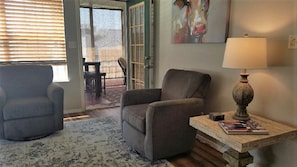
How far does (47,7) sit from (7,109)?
6.09 ft

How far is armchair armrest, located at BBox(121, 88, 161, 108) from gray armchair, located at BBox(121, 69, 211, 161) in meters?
0.01

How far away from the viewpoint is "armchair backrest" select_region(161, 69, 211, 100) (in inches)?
96.3

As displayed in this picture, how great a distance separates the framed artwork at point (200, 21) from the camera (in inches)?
92.8

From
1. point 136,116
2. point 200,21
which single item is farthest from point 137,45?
point 136,116

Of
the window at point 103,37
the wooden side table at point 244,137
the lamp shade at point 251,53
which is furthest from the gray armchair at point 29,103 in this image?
the window at point 103,37

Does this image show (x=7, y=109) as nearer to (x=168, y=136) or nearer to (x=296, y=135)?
(x=168, y=136)

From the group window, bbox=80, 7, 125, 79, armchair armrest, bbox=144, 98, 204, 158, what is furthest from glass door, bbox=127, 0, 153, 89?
window, bbox=80, 7, 125, 79

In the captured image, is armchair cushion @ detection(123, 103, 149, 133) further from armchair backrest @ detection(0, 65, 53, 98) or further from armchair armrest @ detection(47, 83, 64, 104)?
armchair backrest @ detection(0, 65, 53, 98)

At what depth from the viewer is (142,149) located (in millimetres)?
2299

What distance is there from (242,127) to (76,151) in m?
1.76

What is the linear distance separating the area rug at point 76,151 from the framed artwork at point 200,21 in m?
1.46

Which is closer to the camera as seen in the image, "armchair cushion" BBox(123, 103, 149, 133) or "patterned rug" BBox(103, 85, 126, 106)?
"armchair cushion" BBox(123, 103, 149, 133)

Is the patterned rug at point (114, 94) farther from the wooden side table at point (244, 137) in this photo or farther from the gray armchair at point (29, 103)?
the wooden side table at point (244, 137)

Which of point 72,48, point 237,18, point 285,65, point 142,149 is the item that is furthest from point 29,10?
point 285,65
